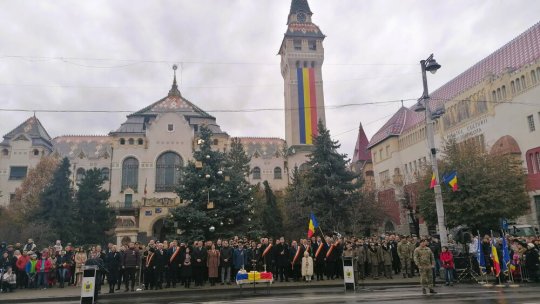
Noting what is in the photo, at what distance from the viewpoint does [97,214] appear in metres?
33.2

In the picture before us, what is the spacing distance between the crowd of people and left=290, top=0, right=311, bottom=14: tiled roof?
63.1 meters

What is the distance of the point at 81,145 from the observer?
192ft

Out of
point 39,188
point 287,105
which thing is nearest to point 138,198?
point 39,188

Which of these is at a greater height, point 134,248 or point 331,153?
point 331,153

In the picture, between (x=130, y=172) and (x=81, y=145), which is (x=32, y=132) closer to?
(x=81, y=145)

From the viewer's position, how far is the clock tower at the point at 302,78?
6250 centimetres

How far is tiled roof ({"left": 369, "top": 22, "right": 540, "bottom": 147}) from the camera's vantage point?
97.9ft

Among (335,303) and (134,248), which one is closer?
(335,303)

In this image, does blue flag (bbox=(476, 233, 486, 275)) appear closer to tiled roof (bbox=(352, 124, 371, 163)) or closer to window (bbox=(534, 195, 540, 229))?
window (bbox=(534, 195, 540, 229))

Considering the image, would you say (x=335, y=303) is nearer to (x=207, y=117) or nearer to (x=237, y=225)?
(x=237, y=225)

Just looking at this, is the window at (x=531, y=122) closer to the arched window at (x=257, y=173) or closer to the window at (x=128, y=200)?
the arched window at (x=257, y=173)

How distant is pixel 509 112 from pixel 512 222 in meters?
8.57

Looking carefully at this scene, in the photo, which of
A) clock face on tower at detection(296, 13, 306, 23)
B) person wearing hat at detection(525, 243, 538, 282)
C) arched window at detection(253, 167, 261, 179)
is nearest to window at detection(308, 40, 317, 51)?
clock face on tower at detection(296, 13, 306, 23)

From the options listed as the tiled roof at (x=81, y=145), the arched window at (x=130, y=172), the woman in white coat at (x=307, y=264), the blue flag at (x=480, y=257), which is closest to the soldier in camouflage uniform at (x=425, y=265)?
the blue flag at (x=480, y=257)
